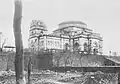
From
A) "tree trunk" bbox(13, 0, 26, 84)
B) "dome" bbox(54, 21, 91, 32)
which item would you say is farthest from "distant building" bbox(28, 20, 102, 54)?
"tree trunk" bbox(13, 0, 26, 84)

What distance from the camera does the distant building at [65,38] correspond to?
54594 millimetres

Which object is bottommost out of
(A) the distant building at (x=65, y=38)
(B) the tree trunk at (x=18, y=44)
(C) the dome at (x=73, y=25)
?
(B) the tree trunk at (x=18, y=44)

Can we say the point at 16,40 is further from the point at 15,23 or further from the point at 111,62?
the point at 111,62

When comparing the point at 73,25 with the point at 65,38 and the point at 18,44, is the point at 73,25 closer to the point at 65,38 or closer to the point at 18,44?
the point at 65,38

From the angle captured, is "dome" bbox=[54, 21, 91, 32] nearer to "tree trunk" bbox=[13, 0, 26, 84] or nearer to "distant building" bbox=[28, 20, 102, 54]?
"distant building" bbox=[28, 20, 102, 54]

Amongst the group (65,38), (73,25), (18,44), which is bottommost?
(18,44)

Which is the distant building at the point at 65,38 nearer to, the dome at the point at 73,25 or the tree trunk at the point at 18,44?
the dome at the point at 73,25

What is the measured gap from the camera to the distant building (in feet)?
179

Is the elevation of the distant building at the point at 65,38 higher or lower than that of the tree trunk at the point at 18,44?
higher

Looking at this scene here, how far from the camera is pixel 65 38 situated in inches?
2312

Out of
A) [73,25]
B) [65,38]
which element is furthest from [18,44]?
[73,25]

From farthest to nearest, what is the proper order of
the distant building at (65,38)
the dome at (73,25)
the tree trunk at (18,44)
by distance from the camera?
the dome at (73,25) → the distant building at (65,38) → the tree trunk at (18,44)

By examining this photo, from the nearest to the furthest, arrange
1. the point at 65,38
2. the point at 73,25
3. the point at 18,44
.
A: the point at 18,44
the point at 65,38
the point at 73,25

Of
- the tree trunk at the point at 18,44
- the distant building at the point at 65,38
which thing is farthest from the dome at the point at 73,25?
the tree trunk at the point at 18,44
